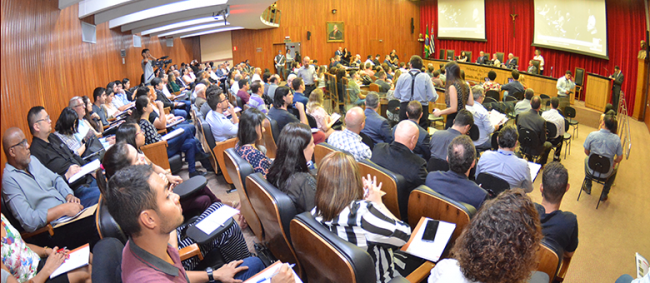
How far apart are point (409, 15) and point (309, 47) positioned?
18.7 ft

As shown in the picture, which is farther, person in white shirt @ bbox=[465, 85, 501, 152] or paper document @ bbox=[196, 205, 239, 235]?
person in white shirt @ bbox=[465, 85, 501, 152]

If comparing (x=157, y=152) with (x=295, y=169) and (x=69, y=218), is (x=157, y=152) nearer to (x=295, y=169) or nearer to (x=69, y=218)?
(x=69, y=218)

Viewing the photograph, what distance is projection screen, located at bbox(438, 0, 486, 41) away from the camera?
51.6ft

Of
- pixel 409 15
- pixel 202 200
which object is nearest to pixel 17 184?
pixel 202 200

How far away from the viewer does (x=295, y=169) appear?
253cm

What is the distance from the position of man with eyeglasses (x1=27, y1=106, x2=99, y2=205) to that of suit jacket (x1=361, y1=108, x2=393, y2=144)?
2.89 metres

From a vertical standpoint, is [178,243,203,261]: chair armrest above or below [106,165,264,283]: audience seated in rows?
below

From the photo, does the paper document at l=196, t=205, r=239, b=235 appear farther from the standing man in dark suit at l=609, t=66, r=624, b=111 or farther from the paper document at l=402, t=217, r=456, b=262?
the standing man in dark suit at l=609, t=66, r=624, b=111

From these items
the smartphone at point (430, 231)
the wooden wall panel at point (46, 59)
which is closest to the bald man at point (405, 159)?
the smartphone at point (430, 231)

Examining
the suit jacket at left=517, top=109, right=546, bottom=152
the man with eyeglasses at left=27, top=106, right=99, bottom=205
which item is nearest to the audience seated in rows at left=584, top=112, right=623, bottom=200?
the suit jacket at left=517, top=109, right=546, bottom=152

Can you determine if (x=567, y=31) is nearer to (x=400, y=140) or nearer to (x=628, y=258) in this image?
(x=628, y=258)

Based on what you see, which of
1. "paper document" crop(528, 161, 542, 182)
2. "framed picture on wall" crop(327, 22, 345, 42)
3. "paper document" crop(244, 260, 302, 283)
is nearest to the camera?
"paper document" crop(244, 260, 302, 283)

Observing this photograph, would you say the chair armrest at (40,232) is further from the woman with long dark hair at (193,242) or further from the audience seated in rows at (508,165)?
the audience seated in rows at (508,165)

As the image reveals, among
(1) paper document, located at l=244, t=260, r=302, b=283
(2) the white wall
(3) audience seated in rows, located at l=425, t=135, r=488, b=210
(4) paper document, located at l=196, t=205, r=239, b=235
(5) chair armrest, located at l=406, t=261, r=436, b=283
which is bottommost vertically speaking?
(5) chair armrest, located at l=406, t=261, r=436, b=283
